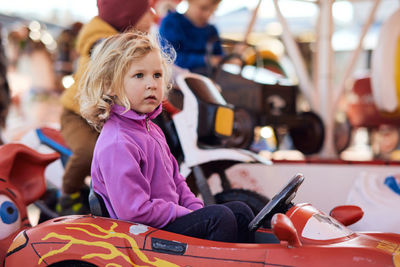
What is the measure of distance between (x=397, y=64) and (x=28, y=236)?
2187mm

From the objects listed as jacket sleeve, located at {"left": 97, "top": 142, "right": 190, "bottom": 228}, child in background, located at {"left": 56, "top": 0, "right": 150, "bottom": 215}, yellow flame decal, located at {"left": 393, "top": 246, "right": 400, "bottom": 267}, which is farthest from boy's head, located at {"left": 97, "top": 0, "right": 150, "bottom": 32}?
yellow flame decal, located at {"left": 393, "top": 246, "right": 400, "bottom": 267}

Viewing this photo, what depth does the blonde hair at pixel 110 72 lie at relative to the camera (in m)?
1.05

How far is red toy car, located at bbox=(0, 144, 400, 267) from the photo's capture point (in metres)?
0.87

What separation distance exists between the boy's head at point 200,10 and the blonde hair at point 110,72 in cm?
105

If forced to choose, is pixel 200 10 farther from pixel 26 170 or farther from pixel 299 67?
pixel 26 170

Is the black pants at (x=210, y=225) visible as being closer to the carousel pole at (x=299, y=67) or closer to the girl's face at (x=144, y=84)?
the girl's face at (x=144, y=84)

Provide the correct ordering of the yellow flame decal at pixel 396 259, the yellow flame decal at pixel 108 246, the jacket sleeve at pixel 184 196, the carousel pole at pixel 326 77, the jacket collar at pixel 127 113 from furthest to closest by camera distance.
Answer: the carousel pole at pixel 326 77, the jacket sleeve at pixel 184 196, the jacket collar at pixel 127 113, the yellow flame decal at pixel 108 246, the yellow flame decal at pixel 396 259

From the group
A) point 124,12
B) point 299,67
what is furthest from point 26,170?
Answer: point 299,67

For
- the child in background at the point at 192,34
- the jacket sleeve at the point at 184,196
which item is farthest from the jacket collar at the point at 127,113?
the child in background at the point at 192,34

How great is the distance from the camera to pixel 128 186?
98 cm

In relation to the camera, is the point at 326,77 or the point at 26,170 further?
the point at 326,77

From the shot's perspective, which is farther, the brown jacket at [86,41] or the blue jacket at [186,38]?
the blue jacket at [186,38]

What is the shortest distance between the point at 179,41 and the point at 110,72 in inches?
43.4

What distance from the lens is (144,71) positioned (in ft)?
3.46
